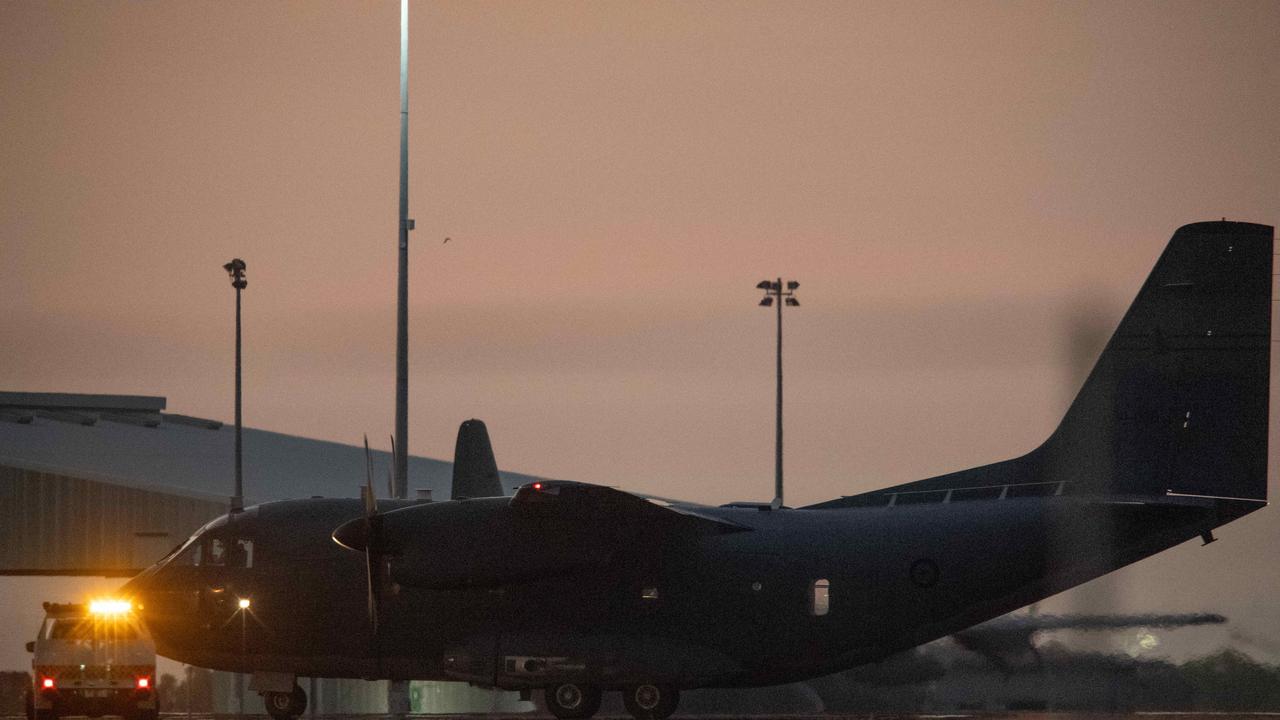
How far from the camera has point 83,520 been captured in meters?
47.9

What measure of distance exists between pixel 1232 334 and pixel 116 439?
37680mm

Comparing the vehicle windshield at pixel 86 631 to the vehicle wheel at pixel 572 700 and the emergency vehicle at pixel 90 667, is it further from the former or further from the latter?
the vehicle wheel at pixel 572 700

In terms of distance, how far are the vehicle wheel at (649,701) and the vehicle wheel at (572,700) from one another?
523 mm

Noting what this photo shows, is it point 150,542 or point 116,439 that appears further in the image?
point 116,439

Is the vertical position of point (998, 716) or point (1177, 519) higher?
point (1177, 519)

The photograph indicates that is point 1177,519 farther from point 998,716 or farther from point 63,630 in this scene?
point 63,630

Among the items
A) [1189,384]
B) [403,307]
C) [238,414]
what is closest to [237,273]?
[238,414]

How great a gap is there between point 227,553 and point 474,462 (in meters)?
5.22

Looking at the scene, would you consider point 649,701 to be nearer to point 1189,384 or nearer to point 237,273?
point 1189,384

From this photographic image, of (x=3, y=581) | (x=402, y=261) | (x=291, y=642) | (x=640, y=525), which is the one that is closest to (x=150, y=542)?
(x=3, y=581)

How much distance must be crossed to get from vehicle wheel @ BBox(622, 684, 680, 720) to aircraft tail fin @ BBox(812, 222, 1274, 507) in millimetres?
5430

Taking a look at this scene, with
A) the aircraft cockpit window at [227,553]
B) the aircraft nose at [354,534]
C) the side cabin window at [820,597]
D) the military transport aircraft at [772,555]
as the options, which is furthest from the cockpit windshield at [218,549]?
the side cabin window at [820,597]

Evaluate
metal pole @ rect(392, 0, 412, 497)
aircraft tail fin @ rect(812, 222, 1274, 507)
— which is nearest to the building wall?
metal pole @ rect(392, 0, 412, 497)

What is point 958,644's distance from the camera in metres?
A: 27.6
